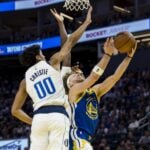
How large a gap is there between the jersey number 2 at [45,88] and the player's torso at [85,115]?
13.8 inches

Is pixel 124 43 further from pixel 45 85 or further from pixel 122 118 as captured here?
pixel 122 118

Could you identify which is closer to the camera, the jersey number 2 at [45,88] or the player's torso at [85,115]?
the jersey number 2 at [45,88]

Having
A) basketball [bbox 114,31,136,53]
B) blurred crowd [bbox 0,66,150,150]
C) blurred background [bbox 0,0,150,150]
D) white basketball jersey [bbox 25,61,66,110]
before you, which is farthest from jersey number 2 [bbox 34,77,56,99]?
blurred crowd [bbox 0,66,150,150]

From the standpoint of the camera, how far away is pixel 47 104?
596cm

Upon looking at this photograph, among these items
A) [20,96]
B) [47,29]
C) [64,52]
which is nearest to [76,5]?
[64,52]

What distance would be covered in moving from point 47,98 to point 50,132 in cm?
36

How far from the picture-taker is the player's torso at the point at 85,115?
20.1 feet

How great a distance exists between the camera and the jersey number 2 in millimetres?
5988

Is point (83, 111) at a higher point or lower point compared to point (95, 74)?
lower

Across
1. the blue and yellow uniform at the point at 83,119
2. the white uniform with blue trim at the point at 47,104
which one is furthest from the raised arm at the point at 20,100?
the blue and yellow uniform at the point at 83,119

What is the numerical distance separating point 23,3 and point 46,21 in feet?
7.51

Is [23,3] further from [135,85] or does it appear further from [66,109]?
[66,109]

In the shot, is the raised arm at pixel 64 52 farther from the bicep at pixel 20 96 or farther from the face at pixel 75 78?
the bicep at pixel 20 96

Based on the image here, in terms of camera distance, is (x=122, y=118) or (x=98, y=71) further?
(x=122, y=118)
